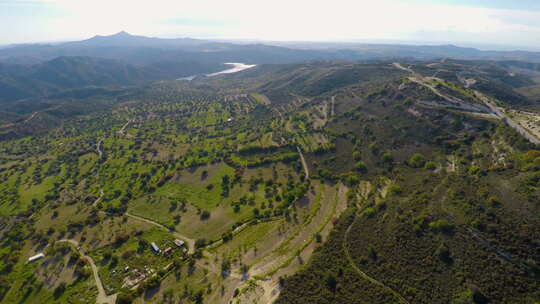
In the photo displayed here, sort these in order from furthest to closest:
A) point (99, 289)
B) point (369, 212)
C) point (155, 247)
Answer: point (155, 247)
point (369, 212)
point (99, 289)

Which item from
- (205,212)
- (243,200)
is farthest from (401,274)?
(205,212)

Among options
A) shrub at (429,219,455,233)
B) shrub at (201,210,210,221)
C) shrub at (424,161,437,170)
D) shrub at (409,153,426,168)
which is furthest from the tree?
shrub at (409,153,426,168)

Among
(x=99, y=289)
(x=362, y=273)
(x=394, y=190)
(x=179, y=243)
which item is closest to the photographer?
(x=362, y=273)

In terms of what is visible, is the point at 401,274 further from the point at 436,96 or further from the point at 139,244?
the point at 436,96

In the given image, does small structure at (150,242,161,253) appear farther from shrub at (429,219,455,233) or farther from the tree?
shrub at (429,219,455,233)

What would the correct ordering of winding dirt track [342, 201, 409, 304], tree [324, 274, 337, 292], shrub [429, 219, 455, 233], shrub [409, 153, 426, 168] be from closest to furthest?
winding dirt track [342, 201, 409, 304], tree [324, 274, 337, 292], shrub [429, 219, 455, 233], shrub [409, 153, 426, 168]

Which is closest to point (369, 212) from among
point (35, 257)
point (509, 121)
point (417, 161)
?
point (417, 161)

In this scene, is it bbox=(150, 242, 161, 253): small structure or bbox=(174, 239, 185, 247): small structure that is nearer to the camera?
bbox=(150, 242, 161, 253): small structure

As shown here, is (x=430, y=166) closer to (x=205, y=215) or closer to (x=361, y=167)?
(x=361, y=167)

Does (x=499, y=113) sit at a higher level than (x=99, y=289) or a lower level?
higher
